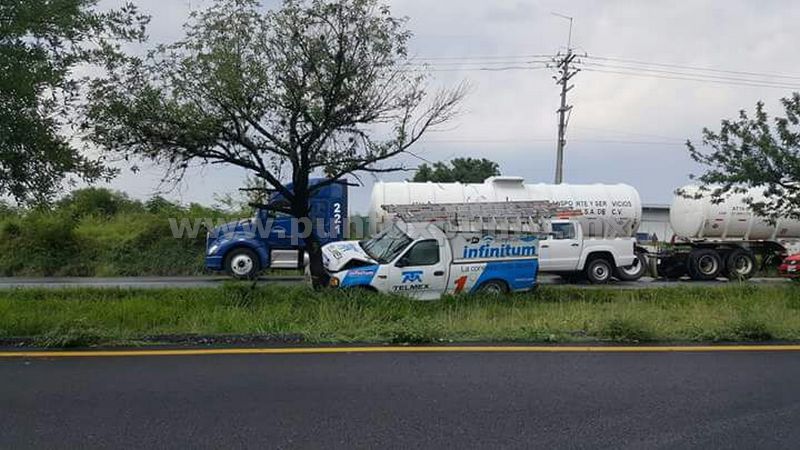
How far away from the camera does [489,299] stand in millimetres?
12859

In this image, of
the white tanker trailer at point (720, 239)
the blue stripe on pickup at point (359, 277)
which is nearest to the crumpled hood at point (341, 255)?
the blue stripe on pickup at point (359, 277)

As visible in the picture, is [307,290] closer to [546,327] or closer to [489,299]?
[489,299]

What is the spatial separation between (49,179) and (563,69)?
32.4 m

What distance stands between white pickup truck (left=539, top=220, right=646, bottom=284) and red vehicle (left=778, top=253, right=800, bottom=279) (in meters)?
4.97

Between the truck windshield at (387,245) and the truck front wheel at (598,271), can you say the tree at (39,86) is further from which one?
the truck front wheel at (598,271)

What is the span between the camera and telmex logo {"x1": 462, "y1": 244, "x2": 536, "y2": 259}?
14.0 metres

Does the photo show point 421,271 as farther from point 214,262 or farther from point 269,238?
point 214,262

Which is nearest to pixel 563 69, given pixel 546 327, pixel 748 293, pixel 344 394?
pixel 748 293

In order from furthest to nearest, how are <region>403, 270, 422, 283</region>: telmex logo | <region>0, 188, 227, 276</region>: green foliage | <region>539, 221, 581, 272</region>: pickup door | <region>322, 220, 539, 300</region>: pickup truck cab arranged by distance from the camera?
<region>0, 188, 227, 276</region>: green foliage < <region>539, 221, 581, 272</region>: pickup door < <region>403, 270, 422, 283</region>: telmex logo < <region>322, 220, 539, 300</region>: pickup truck cab

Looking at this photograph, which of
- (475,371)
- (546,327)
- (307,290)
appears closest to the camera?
(475,371)

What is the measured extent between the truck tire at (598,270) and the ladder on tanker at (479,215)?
570 cm

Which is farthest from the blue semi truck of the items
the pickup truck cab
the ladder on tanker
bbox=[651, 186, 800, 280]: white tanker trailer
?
bbox=[651, 186, 800, 280]: white tanker trailer

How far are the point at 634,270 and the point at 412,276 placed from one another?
10641 mm

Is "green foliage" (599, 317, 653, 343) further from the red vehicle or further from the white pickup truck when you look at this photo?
the red vehicle
